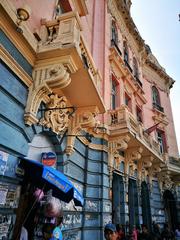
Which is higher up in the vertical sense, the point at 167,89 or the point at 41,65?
the point at 167,89

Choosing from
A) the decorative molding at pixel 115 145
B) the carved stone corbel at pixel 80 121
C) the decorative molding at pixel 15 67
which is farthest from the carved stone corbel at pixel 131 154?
the decorative molding at pixel 15 67

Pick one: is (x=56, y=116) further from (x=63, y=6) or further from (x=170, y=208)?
(x=170, y=208)

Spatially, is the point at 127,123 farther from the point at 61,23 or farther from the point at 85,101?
the point at 61,23

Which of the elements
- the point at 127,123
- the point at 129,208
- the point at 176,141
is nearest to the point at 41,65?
the point at 127,123

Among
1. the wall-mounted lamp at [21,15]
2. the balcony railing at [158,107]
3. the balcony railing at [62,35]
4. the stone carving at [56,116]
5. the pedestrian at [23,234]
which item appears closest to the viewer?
the pedestrian at [23,234]

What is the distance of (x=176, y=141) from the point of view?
19.1 metres

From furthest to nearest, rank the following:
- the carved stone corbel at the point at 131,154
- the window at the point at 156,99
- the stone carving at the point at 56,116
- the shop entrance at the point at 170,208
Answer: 1. the window at the point at 156,99
2. the shop entrance at the point at 170,208
3. the carved stone corbel at the point at 131,154
4. the stone carving at the point at 56,116

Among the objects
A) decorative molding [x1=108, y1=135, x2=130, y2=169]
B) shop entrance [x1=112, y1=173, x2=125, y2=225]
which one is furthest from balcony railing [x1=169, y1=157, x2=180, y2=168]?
decorative molding [x1=108, y1=135, x2=130, y2=169]

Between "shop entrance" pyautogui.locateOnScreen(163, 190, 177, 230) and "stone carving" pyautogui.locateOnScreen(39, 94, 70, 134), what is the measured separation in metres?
13.1

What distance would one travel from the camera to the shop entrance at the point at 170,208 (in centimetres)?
1562

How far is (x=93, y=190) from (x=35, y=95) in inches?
185

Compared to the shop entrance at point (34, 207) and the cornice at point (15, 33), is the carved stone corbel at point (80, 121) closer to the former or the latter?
the shop entrance at point (34, 207)

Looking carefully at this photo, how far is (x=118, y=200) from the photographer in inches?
370

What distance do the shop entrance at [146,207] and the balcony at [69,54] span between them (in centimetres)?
876
